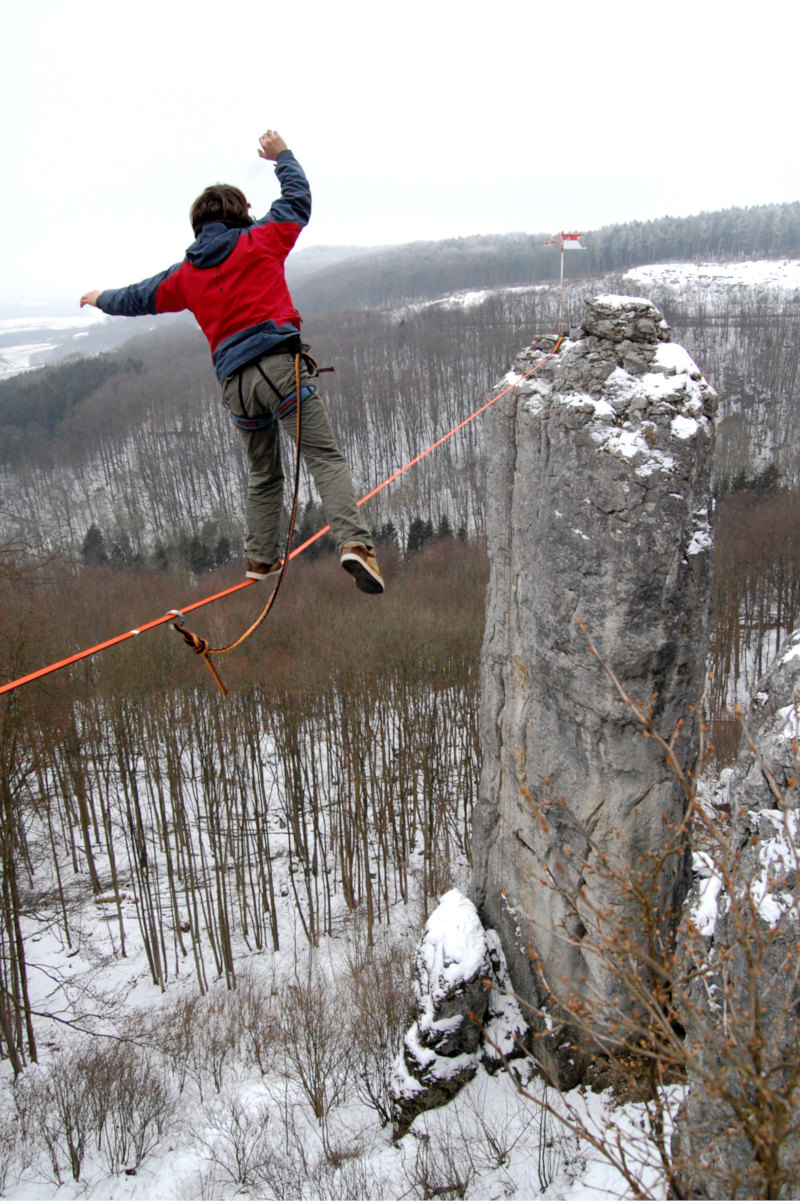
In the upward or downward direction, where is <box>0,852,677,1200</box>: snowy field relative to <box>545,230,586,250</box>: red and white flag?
downward

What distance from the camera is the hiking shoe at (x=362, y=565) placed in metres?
4.57

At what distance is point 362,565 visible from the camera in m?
4.57

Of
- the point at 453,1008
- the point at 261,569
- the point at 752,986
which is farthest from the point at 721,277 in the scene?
the point at 752,986

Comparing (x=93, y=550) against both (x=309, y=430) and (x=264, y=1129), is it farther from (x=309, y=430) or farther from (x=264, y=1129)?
(x=309, y=430)

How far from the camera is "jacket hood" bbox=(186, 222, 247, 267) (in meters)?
4.47

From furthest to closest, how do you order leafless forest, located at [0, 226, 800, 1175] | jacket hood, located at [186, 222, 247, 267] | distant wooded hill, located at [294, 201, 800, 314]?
distant wooded hill, located at [294, 201, 800, 314], leafless forest, located at [0, 226, 800, 1175], jacket hood, located at [186, 222, 247, 267]

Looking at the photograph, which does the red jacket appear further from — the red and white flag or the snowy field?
the snowy field

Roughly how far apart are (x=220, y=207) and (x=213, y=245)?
1.10 ft

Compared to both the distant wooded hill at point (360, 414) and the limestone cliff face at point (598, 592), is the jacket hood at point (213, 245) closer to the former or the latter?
the limestone cliff face at point (598, 592)

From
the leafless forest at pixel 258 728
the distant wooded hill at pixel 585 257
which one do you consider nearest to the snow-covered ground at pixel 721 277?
the distant wooded hill at pixel 585 257

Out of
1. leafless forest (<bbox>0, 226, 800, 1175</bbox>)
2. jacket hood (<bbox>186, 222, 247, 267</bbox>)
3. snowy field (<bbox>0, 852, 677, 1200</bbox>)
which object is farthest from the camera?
leafless forest (<bbox>0, 226, 800, 1175</bbox>)

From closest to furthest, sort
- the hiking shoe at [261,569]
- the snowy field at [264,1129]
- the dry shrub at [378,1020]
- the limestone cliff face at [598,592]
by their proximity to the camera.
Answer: the hiking shoe at [261,569], the limestone cliff face at [598,592], the snowy field at [264,1129], the dry shrub at [378,1020]

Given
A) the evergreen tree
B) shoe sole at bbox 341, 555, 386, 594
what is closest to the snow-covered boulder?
shoe sole at bbox 341, 555, 386, 594

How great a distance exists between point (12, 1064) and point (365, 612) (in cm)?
1951
